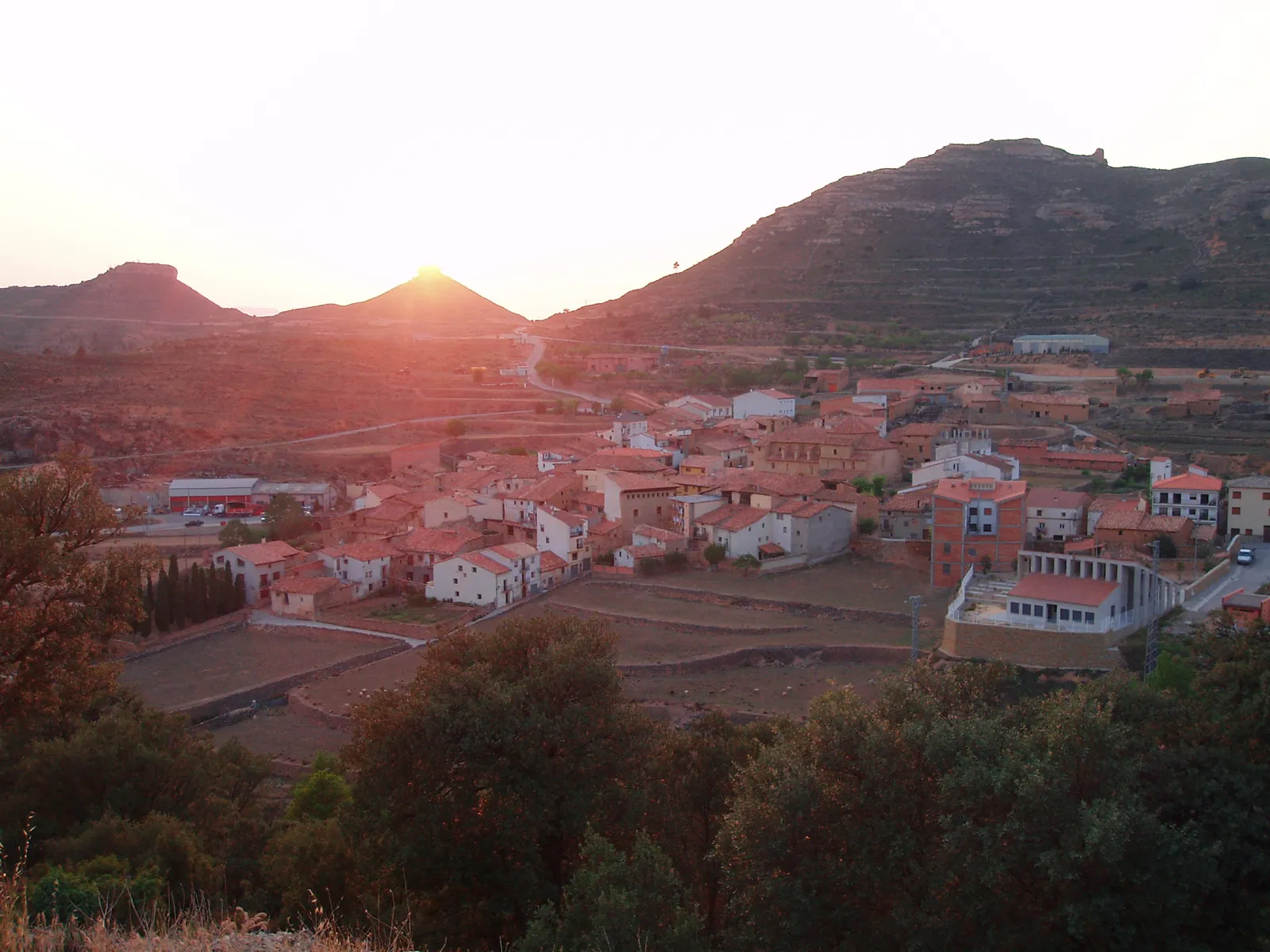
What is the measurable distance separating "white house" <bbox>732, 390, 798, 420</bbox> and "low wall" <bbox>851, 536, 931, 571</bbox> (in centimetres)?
1492

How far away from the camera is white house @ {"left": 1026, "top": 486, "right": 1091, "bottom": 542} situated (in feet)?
Answer: 86.0

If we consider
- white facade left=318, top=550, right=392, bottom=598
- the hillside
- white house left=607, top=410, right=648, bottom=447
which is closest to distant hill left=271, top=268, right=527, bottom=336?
the hillside

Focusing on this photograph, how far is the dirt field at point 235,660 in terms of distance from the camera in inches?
853

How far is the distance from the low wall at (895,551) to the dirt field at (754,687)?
6562 mm

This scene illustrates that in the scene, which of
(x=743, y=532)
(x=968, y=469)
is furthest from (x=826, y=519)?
(x=968, y=469)

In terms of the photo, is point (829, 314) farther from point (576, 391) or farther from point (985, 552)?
point (985, 552)

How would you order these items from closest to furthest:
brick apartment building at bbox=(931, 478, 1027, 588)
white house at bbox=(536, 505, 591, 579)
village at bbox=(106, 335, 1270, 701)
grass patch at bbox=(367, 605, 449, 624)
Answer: village at bbox=(106, 335, 1270, 701) < brick apartment building at bbox=(931, 478, 1027, 588) < grass patch at bbox=(367, 605, 449, 624) < white house at bbox=(536, 505, 591, 579)

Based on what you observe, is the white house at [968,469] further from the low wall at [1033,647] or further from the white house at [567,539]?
the white house at [567,539]

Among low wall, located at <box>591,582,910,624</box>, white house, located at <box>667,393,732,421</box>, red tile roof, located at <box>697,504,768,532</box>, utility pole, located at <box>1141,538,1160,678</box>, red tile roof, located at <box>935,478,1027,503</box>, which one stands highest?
white house, located at <box>667,393,732,421</box>

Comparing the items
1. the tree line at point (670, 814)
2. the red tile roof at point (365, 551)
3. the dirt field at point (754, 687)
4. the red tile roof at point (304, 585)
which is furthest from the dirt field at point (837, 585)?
the tree line at point (670, 814)

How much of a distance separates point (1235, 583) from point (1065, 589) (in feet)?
12.8

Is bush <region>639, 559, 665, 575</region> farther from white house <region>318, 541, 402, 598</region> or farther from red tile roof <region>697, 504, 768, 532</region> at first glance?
white house <region>318, 541, 402, 598</region>

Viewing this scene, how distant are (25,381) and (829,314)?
150 ft

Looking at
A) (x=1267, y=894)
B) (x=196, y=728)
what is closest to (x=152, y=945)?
(x=1267, y=894)
